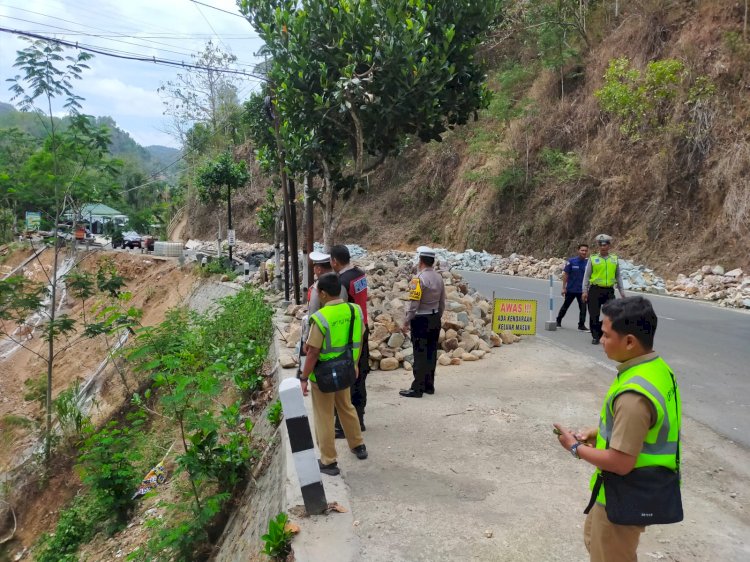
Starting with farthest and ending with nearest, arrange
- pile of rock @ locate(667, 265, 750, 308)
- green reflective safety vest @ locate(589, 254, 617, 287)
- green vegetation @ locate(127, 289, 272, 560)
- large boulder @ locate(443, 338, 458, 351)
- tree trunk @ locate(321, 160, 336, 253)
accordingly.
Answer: pile of rock @ locate(667, 265, 750, 308) → tree trunk @ locate(321, 160, 336, 253) → green reflective safety vest @ locate(589, 254, 617, 287) → large boulder @ locate(443, 338, 458, 351) → green vegetation @ locate(127, 289, 272, 560)

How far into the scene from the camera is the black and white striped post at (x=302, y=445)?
377 cm

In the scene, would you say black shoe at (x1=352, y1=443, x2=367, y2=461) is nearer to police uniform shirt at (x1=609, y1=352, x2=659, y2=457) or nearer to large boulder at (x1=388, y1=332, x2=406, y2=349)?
police uniform shirt at (x1=609, y1=352, x2=659, y2=457)

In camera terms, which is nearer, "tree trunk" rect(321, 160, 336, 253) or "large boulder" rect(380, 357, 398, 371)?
"large boulder" rect(380, 357, 398, 371)

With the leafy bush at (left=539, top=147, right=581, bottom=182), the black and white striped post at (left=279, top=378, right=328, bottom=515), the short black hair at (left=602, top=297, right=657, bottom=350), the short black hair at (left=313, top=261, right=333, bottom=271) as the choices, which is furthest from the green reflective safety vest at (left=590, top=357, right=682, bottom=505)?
the leafy bush at (left=539, top=147, right=581, bottom=182)

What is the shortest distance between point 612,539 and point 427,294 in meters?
3.93

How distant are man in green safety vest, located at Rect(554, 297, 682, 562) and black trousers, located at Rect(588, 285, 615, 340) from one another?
718 centimetres

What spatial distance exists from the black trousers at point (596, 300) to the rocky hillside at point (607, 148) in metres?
6.35

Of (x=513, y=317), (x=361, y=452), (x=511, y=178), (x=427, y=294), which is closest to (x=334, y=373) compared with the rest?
(x=361, y=452)

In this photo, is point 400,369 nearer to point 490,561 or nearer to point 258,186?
point 490,561

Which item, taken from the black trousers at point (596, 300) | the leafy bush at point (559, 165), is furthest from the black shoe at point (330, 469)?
the leafy bush at point (559, 165)

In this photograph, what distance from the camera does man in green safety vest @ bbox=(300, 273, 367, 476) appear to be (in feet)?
14.4

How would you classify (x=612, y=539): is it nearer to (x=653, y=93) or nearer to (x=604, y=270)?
(x=604, y=270)

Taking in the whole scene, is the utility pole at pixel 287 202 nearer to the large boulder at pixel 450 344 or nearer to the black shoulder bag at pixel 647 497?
the large boulder at pixel 450 344

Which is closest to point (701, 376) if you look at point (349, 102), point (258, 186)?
point (349, 102)
